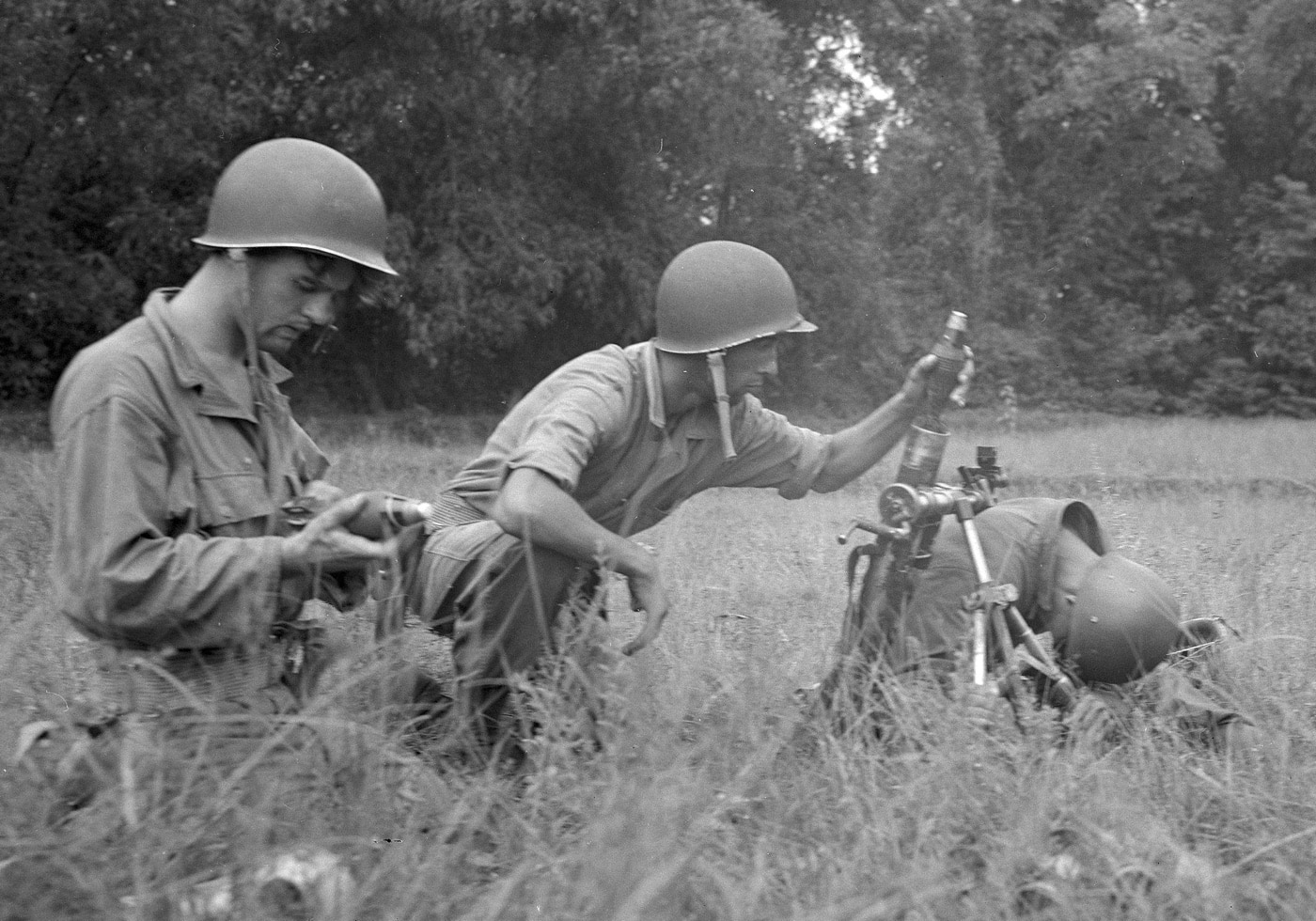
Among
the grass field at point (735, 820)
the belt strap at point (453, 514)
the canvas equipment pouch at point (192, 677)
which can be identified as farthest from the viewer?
the belt strap at point (453, 514)

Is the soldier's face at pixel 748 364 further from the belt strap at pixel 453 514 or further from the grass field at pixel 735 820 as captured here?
the belt strap at pixel 453 514

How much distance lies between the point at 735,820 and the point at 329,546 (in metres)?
0.96

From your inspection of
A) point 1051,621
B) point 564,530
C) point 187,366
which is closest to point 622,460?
point 564,530

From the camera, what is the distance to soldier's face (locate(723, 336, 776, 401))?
4.12m

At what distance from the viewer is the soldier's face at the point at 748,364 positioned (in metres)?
4.12

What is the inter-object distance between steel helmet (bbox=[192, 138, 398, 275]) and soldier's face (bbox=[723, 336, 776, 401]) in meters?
1.12

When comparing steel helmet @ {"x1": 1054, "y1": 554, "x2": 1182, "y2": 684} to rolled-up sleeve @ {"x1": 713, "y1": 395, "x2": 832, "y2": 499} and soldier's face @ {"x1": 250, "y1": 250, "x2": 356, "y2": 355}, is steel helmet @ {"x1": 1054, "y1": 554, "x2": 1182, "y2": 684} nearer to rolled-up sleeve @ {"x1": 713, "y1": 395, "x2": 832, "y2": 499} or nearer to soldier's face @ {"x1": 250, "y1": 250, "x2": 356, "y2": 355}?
rolled-up sleeve @ {"x1": 713, "y1": 395, "x2": 832, "y2": 499}

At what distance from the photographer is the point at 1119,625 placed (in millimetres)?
3756

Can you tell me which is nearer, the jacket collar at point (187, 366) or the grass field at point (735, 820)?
the grass field at point (735, 820)

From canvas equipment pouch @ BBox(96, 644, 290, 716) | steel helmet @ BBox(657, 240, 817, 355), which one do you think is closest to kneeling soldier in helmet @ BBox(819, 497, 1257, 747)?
steel helmet @ BBox(657, 240, 817, 355)

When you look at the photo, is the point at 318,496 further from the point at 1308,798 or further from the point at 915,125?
the point at 915,125

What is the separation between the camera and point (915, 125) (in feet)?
76.8

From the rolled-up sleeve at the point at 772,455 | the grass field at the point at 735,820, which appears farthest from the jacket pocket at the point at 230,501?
the rolled-up sleeve at the point at 772,455

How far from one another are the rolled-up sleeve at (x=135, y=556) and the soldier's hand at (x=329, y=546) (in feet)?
0.11
